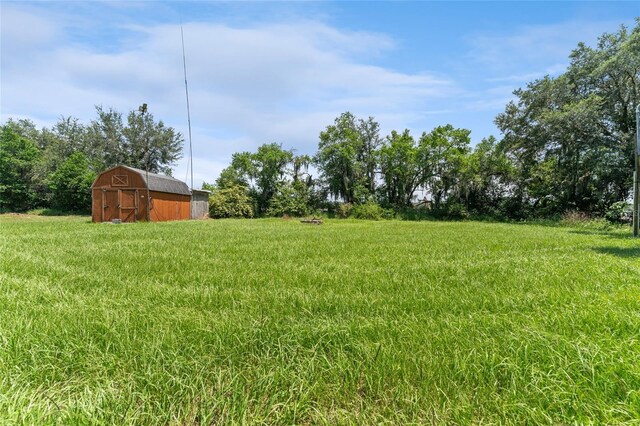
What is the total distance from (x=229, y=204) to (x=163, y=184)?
7.63 m

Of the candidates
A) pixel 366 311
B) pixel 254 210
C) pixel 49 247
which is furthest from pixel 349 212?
pixel 366 311

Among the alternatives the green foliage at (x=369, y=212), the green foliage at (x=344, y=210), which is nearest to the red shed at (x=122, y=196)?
the green foliage at (x=344, y=210)

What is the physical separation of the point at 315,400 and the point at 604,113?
24101 millimetres

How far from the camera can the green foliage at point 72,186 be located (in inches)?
1188

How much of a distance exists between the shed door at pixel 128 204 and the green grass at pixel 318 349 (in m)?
17.7

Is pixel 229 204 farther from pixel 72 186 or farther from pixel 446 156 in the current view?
pixel 446 156

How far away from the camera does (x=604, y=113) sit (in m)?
17.8

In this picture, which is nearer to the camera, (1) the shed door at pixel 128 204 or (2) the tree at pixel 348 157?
(1) the shed door at pixel 128 204

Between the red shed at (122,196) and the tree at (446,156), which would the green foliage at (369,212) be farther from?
the red shed at (122,196)

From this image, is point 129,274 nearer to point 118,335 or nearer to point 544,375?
point 118,335

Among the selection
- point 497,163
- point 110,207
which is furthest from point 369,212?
point 110,207

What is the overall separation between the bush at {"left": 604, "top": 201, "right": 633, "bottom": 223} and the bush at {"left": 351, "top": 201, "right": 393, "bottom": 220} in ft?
48.4

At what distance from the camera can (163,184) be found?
22.1 m

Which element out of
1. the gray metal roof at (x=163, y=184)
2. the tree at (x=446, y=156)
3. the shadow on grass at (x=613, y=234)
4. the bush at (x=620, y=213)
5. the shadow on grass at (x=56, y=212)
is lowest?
the shadow on grass at (x=613, y=234)
